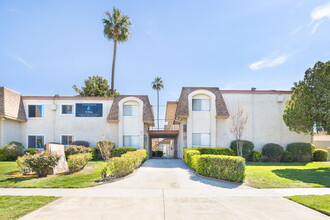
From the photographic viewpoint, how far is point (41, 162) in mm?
10016

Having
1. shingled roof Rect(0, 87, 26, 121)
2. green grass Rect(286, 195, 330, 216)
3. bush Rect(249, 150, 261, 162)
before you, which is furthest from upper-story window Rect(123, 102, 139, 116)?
green grass Rect(286, 195, 330, 216)

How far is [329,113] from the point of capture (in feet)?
41.8

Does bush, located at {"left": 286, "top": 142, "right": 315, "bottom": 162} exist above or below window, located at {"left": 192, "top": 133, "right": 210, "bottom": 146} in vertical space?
below

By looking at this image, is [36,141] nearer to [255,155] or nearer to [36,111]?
[36,111]

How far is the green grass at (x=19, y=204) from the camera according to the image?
206 inches

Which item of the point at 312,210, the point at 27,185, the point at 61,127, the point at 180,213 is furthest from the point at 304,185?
the point at 61,127

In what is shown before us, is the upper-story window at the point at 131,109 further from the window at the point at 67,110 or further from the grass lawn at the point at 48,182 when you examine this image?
the grass lawn at the point at 48,182

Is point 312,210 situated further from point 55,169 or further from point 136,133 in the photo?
point 136,133

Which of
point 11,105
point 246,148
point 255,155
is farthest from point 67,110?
point 255,155

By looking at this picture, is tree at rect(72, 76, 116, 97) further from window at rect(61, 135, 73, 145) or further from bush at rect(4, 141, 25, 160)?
bush at rect(4, 141, 25, 160)

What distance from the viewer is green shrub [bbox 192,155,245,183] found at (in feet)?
29.6

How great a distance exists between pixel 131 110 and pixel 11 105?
1132cm

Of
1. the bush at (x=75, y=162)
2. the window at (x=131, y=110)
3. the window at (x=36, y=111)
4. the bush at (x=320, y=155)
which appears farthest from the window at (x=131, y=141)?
the bush at (x=320, y=155)

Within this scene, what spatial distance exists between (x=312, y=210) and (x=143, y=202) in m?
5.18
